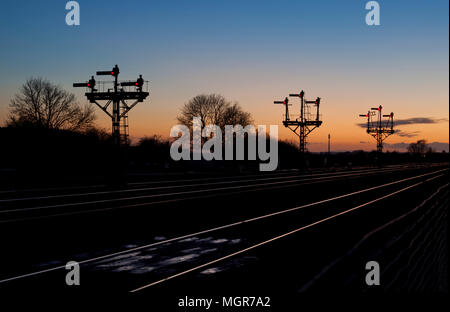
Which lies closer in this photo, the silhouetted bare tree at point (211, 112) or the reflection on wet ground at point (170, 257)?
the reflection on wet ground at point (170, 257)

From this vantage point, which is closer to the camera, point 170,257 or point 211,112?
point 170,257

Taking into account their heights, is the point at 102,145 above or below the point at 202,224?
above

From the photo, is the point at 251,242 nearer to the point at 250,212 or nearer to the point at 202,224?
the point at 202,224

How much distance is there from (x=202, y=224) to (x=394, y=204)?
9.60 m

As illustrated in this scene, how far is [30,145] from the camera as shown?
40.5 meters

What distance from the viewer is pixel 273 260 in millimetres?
8930

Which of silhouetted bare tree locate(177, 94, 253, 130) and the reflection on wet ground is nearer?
the reflection on wet ground

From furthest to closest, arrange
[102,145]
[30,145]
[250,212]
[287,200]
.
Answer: [102,145]
[30,145]
[287,200]
[250,212]

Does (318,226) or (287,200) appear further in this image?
(287,200)

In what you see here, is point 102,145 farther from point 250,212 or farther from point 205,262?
point 205,262

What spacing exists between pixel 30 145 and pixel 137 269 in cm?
3612
